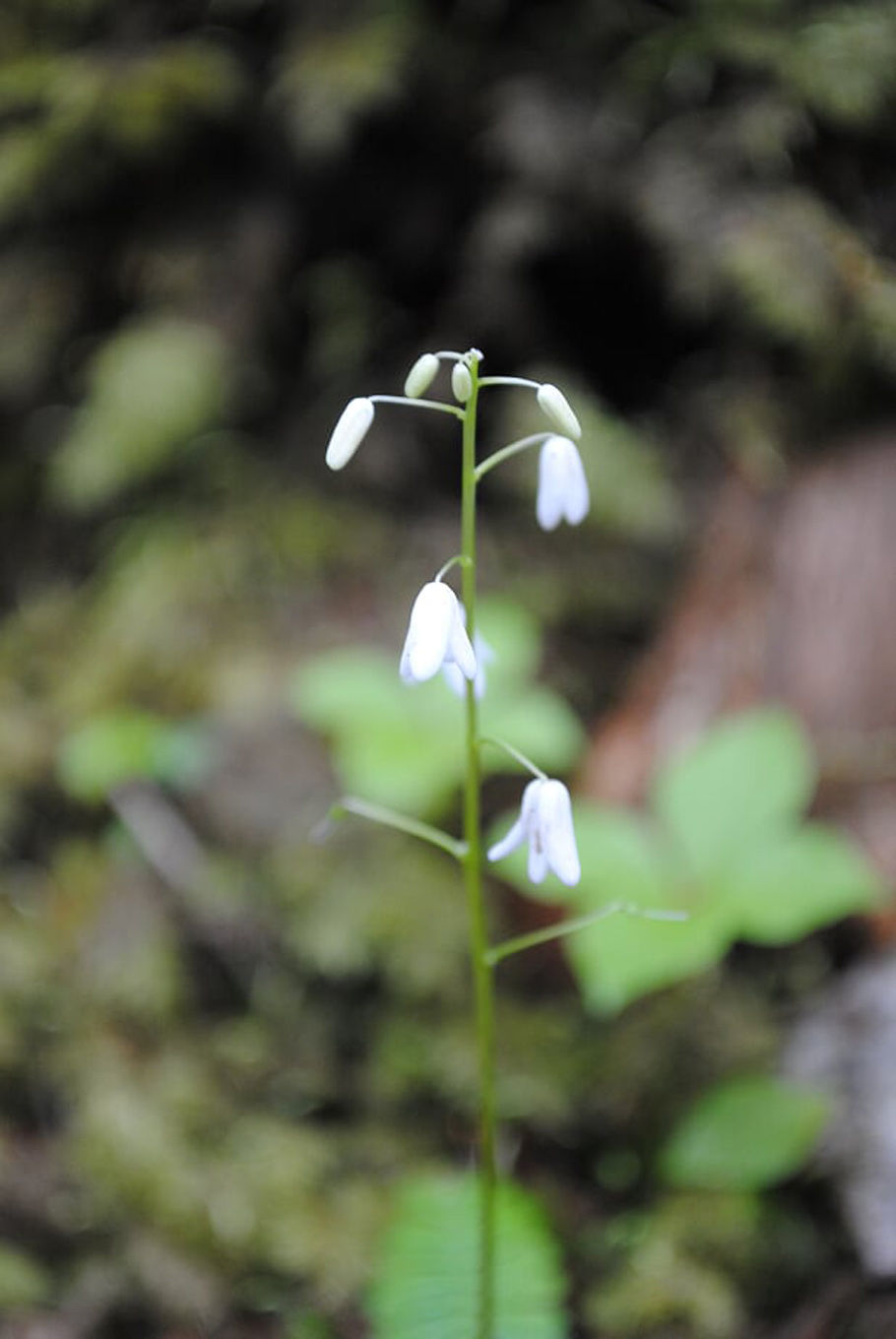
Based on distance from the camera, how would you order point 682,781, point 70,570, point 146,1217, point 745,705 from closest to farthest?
point 146,1217, point 682,781, point 745,705, point 70,570

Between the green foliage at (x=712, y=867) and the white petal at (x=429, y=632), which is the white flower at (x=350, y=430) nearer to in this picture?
the white petal at (x=429, y=632)

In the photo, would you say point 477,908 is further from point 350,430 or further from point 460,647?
point 350,430

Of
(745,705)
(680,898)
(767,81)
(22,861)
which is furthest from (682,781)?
(767,81)

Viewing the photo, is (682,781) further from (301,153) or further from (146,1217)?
(301,153)

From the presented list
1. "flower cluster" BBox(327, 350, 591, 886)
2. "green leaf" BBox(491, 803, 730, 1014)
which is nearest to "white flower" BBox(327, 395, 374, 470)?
"flower cluster" BBox(327, 350, 591, 886)

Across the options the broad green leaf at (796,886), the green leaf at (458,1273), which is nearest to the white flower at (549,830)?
the broad green leaf at (796,886)

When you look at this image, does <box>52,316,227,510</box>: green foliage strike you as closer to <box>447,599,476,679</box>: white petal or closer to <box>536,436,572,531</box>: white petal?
<box>536,436,572,531</box>: white petal

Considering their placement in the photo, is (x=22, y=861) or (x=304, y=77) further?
(x=304, y=77)
